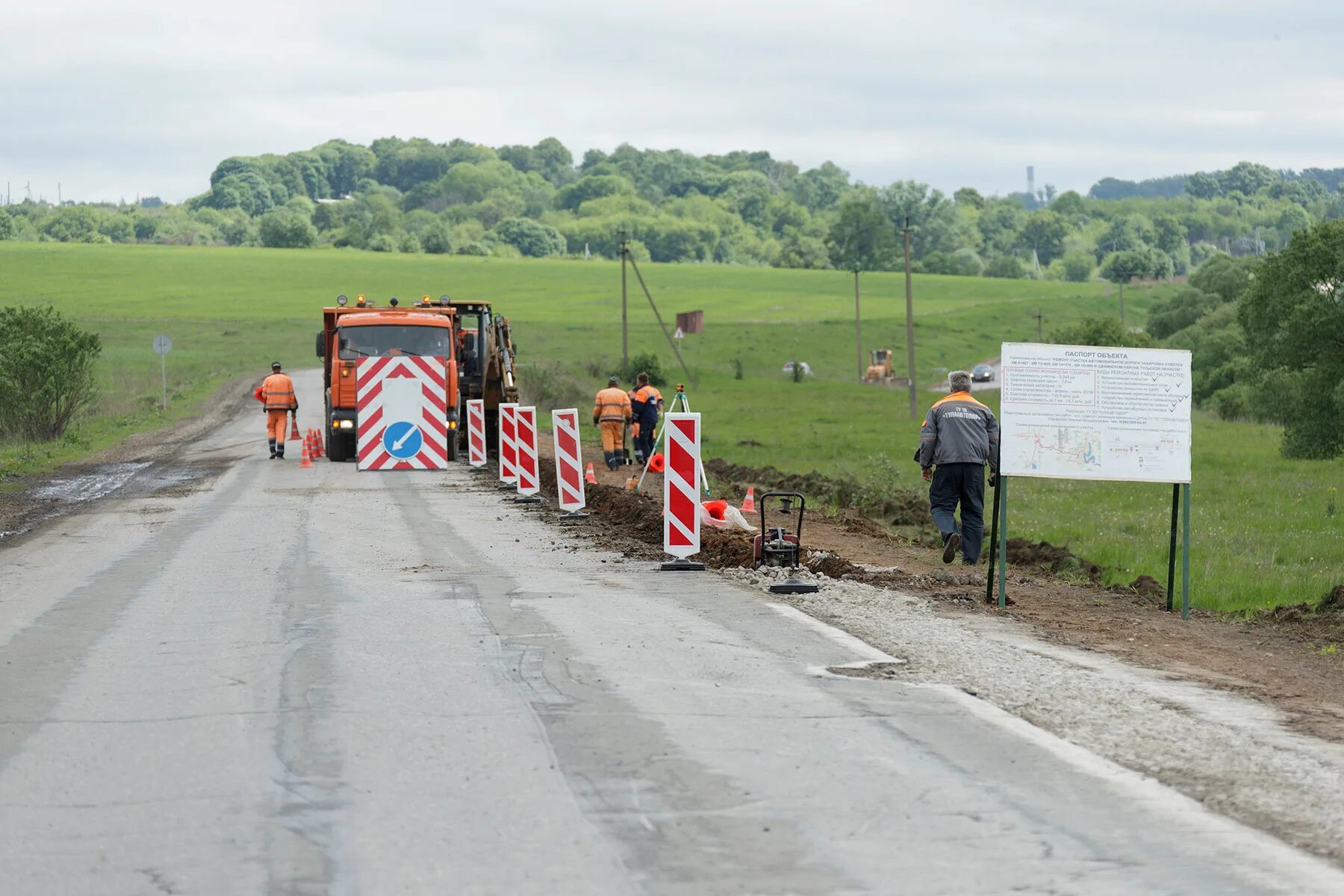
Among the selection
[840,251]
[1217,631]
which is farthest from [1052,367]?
[840,251]

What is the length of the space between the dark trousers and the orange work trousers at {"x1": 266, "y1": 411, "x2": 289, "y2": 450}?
19.6 m

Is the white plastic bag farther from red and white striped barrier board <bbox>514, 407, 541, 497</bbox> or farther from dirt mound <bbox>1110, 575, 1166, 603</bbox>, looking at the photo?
red and white striped barrier board <bbox>514, 407, 541, 497</bbox>

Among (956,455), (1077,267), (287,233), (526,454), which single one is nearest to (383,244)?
(287,233)

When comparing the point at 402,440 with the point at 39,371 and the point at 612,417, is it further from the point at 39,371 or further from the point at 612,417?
the point at 39,371

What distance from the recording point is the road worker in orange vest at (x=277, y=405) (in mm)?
31312

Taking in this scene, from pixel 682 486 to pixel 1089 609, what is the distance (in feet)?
12.6

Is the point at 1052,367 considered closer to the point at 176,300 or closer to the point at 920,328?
the point at 920,328

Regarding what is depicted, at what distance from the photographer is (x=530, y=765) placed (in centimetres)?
674

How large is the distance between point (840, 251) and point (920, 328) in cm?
6867

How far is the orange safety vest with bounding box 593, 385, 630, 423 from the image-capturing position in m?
28.0

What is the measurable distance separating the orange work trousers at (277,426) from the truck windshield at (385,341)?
1.79 metres

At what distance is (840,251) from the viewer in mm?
177625

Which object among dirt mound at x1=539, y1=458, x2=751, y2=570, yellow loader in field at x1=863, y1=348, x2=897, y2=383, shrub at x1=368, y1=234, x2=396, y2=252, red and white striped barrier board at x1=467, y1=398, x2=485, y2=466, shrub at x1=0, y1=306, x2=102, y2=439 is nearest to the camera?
dirt mound at x1=539, y1=458, x2=751, y2=570

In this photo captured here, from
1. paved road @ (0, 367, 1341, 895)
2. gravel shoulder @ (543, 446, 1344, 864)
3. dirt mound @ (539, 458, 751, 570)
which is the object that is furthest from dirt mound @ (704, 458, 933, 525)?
paved road @ (0, 367, 1341, 895)
